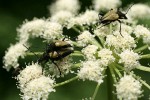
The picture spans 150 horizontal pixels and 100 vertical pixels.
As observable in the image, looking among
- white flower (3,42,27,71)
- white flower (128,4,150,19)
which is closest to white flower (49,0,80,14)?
white flower (128,4,150,19)

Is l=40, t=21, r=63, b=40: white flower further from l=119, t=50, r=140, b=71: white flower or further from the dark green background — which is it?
the dark green background

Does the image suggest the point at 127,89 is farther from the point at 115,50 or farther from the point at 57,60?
the point at 57,60

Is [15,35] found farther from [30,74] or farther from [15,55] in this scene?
[30,74]

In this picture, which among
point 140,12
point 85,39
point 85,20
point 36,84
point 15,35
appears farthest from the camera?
point 15,35

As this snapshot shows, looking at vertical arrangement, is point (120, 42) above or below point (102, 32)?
below

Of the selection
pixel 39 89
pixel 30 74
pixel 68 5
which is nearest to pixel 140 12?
pixel 68 5

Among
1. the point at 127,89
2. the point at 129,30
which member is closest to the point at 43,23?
the point at 129,30
